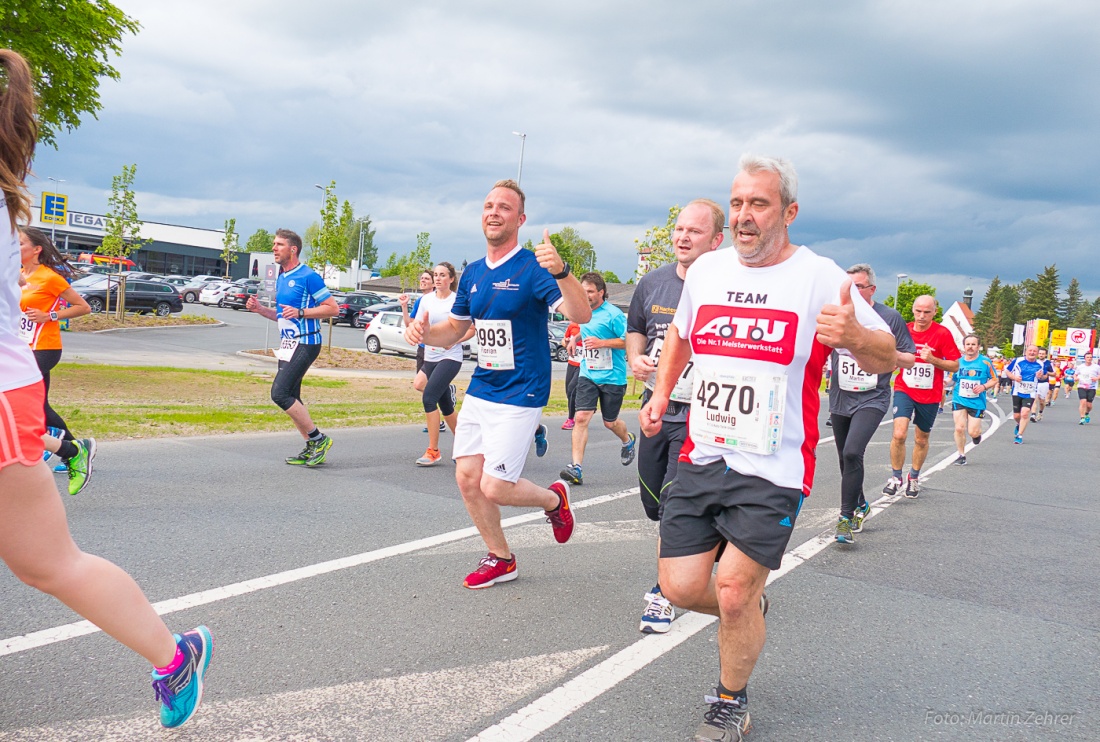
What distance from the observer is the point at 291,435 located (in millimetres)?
10469

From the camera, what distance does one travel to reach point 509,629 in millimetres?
4207

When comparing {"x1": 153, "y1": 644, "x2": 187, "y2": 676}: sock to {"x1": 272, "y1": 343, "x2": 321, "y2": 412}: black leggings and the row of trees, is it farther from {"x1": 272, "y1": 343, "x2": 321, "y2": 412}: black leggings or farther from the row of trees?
the row of trees

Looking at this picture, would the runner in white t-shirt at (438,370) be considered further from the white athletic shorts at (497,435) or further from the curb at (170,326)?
the curb at (170,326)

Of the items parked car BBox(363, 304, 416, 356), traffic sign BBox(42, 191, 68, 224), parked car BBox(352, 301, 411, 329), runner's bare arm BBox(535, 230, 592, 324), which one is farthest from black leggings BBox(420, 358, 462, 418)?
parked car BBox(352, 301, 411, 329)

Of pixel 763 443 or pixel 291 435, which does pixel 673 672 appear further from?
pixel 291 435

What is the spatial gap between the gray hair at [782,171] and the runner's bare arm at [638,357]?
1541mm

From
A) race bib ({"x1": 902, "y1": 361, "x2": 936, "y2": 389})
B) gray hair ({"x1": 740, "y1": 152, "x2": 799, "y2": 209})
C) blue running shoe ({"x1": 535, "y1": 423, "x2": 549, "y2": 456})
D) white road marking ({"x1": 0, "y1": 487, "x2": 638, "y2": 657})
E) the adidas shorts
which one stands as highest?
gray hair ({"x1": 740, "y1": 152, "x2": 799, "y2": 209})

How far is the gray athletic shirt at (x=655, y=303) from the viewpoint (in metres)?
5.16

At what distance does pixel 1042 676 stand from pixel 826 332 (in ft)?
7.44

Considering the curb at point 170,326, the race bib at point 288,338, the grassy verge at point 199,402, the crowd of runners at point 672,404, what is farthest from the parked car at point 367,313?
the crowd of runners at point 672,404

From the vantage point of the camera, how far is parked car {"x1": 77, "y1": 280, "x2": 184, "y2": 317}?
33.5 m

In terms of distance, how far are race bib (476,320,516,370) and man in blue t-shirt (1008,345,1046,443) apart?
51.0 feet

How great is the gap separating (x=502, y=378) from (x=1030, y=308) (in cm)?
A: 15949

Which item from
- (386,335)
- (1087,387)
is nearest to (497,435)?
(386,335)
